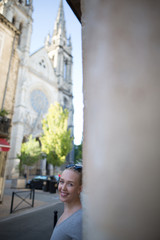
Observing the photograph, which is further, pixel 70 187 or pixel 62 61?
pixel 62 61

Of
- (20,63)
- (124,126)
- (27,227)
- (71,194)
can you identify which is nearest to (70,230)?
(71,194)

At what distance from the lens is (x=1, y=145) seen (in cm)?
707

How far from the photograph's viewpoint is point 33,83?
88.4 feet

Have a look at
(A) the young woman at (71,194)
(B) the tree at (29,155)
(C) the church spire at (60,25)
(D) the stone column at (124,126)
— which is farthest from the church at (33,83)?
(D) the stone column at (124,126)

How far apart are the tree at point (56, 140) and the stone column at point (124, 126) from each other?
1833cm

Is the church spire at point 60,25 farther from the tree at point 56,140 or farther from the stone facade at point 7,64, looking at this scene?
the stone facade at point 7,64

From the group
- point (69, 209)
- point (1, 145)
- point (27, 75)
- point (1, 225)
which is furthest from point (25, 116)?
point (69, 209)

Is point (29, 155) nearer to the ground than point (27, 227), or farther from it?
farther from it

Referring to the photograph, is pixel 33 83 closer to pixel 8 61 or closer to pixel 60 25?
pixel 8 61

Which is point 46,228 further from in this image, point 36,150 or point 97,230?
point 36,150

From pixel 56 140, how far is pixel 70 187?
701 inches

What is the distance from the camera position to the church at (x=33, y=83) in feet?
73.2

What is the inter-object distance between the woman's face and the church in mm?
19730

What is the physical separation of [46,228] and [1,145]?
4.30 metres
